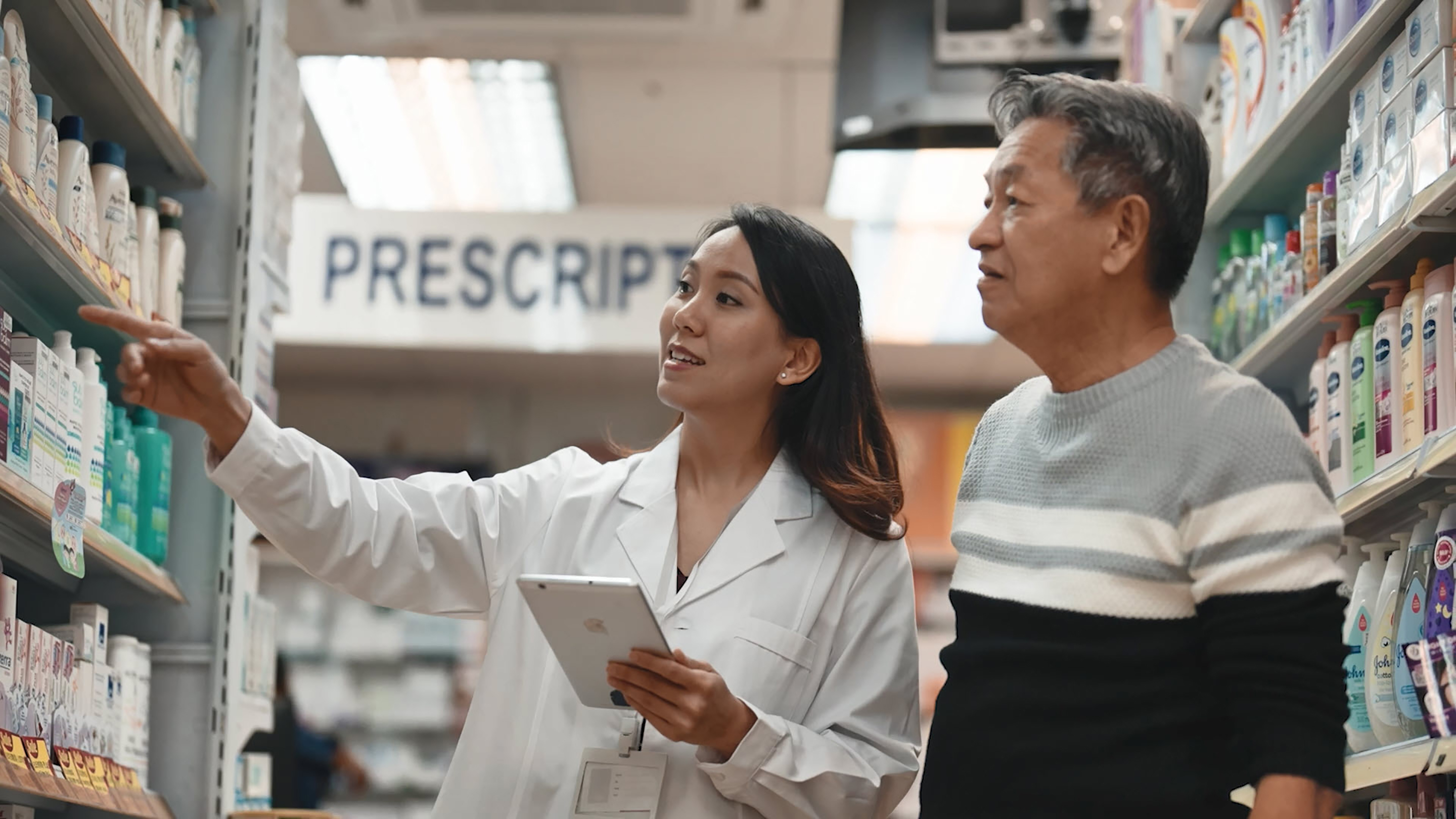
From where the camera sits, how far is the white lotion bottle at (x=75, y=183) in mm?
2668

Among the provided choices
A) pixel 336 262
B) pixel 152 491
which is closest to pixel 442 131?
pixel 336 262

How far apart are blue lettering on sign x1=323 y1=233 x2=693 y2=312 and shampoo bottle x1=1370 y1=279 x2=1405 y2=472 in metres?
4.96

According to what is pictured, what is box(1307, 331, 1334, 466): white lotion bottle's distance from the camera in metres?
2.98

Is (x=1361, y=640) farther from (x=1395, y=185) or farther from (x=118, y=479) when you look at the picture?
(x=118, y=479)

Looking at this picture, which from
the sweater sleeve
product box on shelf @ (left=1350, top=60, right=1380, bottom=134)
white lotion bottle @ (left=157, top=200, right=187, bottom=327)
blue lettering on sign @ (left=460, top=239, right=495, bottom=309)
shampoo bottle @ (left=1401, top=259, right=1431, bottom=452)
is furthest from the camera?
blue lettering on sign @ (left=460, top=239, right=495, bottom=309)

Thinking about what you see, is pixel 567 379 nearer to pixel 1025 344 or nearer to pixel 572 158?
pixel 572 158

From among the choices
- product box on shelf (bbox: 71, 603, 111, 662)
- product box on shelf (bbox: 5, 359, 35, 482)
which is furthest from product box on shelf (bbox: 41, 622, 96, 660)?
product box on shelf (bbox: 5, 359, 35, 482)

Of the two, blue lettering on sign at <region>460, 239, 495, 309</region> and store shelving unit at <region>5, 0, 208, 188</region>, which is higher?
blue lettering on sign at <region>460, 239, 495, 309</region>

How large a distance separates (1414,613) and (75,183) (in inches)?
93.6

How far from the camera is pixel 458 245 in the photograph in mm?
7605

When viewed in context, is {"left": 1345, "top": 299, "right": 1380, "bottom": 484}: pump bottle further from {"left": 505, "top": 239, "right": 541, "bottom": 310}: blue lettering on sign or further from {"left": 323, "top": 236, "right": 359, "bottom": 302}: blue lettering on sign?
{"left": 323, "top": 236, "right": 359, "bottom": 302}: blue lettering on sign

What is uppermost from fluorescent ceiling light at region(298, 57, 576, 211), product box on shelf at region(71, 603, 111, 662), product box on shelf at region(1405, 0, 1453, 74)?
fluorescent ceiling light at region(298, 57, 576, 211)

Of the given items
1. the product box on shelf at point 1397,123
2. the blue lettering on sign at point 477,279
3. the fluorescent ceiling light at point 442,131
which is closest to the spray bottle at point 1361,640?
the product box on shelf at point 1397,123

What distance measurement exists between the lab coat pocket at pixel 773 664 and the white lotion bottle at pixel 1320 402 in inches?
48.7
